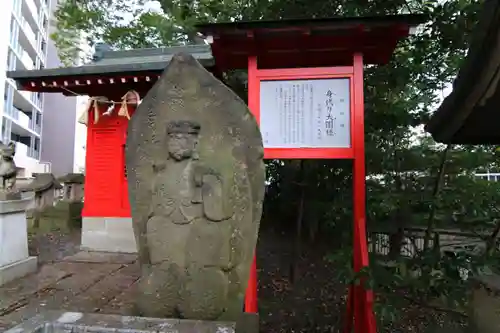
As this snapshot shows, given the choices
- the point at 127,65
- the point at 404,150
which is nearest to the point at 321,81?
the point at 404,150

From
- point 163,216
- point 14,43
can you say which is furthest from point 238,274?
point 14,43

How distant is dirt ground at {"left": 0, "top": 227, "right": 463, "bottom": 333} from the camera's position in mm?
4801

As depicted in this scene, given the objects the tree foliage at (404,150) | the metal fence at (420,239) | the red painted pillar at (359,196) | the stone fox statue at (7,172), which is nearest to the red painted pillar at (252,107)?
the red painted pillar at (359,196)

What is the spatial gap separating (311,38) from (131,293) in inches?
166

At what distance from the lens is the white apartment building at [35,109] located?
80.5 ft

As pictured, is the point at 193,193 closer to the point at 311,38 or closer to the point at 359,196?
the point at 359,196

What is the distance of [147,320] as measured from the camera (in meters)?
2.11

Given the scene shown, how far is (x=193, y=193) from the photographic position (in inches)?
100

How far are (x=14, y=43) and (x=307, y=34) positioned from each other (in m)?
27.4

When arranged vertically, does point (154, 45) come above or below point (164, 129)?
above

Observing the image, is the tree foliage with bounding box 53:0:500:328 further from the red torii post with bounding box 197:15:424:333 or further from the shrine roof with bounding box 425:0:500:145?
the shrine roof with bounding box 425:0:500:145

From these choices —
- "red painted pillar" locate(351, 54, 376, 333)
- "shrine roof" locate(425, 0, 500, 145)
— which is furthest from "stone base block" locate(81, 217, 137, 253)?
"shrine roof" locate(425, 0, 500, 145)

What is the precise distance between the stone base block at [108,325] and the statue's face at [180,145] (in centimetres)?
105

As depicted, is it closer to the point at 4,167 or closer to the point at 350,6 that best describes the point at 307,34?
the point at 350,6
